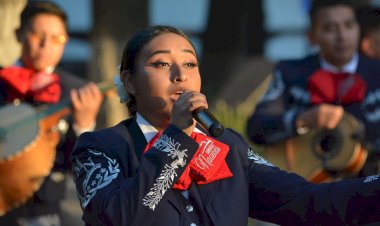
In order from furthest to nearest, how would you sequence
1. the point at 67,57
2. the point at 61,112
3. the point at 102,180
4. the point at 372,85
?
the point at 67,57 < the point at 61,112 < the point at 372,85 < the point at 102,180

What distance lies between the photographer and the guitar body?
481 centimetres

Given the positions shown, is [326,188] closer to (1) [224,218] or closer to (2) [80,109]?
(1) [224,218]

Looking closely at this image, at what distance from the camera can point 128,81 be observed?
9.30ft

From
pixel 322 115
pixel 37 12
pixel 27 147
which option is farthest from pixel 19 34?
pixel 322 115

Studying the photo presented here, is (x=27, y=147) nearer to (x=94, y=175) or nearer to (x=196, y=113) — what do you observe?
(x=94, y=175)

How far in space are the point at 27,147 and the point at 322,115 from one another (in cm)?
157

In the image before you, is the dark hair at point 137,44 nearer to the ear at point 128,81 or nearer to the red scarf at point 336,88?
the ear at point 128,81

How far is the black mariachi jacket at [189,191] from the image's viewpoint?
2.43 metres

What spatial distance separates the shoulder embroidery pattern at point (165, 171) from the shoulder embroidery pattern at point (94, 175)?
14 cm

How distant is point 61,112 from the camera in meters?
4.91

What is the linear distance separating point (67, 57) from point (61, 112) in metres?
3.94

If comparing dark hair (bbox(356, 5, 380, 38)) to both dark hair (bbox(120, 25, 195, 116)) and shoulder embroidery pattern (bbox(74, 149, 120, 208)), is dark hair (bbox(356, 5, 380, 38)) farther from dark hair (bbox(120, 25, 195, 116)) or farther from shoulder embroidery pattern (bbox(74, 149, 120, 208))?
shoulder embroidery pattern (bbox(74, 149, 120, 208))

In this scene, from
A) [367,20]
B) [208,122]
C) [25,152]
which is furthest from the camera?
[367,20]

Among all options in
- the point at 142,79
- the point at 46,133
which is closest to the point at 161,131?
the point at 142,79
